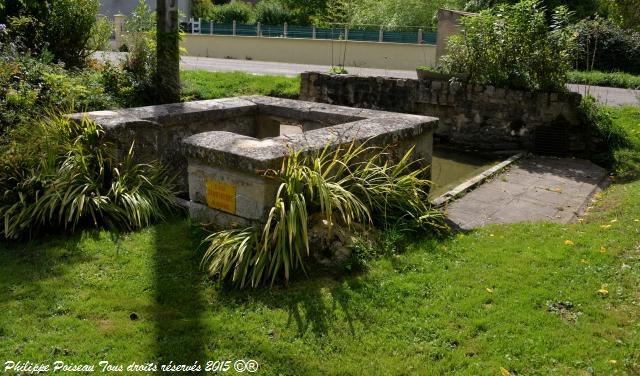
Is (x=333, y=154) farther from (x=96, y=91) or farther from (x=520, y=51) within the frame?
(x=520, y=51)

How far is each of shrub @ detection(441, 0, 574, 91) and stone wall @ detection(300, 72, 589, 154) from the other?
0.25 m

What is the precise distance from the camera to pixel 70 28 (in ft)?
40.2

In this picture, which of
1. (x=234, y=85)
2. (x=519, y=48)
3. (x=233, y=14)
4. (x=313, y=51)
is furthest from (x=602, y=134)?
(x=233, y=14)

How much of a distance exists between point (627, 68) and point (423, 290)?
19784 millimetres

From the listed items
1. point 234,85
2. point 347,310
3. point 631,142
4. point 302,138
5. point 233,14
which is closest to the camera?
point 347,310

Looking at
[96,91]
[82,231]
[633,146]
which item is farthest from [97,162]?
[633,146]

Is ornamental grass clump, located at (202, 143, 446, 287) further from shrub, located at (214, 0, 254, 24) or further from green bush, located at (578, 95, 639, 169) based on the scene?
shrub, located at (214, 0, 254, 24)

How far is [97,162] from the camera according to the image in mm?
6199

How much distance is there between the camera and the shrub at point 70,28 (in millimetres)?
12133

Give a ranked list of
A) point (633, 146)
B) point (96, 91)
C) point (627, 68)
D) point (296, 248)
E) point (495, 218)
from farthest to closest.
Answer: point (627, 68) → point (633, 146) → point (96, 91) → point (495, 218) → point (296, 248)

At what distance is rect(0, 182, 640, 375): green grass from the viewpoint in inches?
147

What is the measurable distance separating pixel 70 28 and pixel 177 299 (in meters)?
9.53

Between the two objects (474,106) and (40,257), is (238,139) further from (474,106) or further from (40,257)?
(474,106)

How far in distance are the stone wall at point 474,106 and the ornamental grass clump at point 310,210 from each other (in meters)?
5.34
